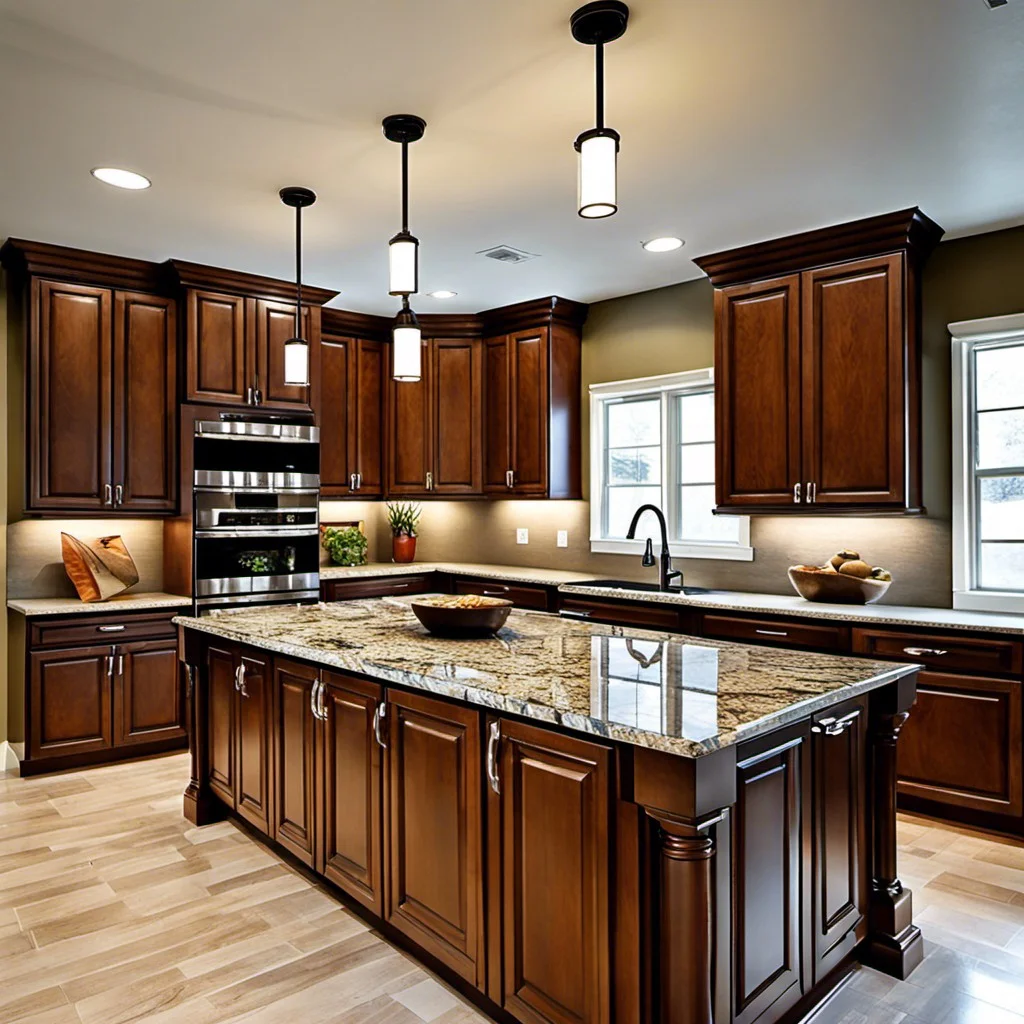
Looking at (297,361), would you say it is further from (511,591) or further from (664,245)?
(511,591)

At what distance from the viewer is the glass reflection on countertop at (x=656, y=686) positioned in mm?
1646

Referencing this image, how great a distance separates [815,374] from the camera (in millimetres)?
4023

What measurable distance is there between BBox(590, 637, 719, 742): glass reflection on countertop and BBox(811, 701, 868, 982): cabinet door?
0.35m

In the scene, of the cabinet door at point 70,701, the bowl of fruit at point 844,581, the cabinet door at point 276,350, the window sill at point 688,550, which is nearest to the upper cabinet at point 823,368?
the bowl of fruit at point 844,581

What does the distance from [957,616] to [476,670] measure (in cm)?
250

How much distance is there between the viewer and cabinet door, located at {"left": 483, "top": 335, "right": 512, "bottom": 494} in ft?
18.5

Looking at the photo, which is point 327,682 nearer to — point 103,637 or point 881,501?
point 103,637

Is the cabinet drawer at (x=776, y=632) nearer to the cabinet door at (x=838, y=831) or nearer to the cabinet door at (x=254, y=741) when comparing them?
the cabinet door at (x=838, y=831)

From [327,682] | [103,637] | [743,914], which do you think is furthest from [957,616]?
[103,637]

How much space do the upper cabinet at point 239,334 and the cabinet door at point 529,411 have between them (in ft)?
4.33

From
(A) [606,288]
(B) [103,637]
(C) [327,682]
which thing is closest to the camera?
(C) [327,682]

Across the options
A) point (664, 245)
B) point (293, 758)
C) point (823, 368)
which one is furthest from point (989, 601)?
point (293, 758)

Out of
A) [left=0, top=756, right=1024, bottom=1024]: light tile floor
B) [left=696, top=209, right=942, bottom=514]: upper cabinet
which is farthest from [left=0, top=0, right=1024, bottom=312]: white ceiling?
[left=0, top=756, right=1024, bottom=1024]: light tile floor

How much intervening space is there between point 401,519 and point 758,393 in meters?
3.03
